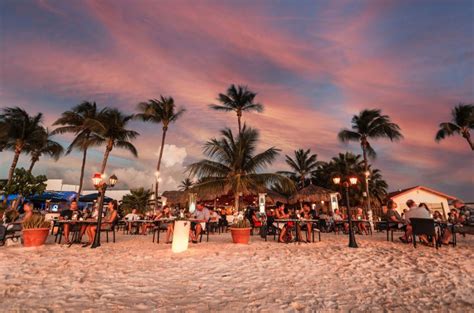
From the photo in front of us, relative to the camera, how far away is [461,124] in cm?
2050

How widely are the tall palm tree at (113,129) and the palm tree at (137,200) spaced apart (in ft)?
10.4

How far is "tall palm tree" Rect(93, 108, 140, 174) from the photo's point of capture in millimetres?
18939

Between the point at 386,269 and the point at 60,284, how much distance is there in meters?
4.96

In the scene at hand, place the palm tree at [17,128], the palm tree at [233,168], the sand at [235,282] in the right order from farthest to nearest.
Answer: the palm tree at [17,128], the palm tree at [233,168], the sand at [235,282]

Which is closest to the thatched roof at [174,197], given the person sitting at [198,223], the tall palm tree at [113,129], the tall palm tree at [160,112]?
the tall palm tree at [160,112]

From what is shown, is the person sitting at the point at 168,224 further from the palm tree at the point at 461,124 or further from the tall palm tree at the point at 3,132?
the palm tree at the point at 461,124

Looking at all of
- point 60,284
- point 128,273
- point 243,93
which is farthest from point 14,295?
point 243,93

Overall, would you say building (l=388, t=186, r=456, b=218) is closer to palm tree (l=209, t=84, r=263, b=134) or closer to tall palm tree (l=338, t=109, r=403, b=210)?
tall palm tree (l=338, t=109, r=403, b=210)

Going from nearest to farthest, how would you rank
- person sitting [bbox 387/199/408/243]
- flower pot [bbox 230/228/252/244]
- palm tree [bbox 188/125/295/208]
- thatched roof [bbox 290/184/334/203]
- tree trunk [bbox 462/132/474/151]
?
flower pot [bbox 230/228/252/244], person sitting [bbox 387/199/408/243], palm tree [bbox 188/125/295/208], thatched roof [bbox 290/184/334/203], tree trunk [bbox 462/132/474/151]

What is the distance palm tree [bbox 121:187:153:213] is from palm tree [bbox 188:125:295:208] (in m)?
7.11

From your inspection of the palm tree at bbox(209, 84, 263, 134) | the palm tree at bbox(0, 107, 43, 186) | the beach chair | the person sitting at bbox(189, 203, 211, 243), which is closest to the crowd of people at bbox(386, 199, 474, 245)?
the beach chair

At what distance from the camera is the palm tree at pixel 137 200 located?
18031 millimetres

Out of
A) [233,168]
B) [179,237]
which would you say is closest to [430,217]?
[179,237]

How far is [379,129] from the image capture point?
20.4m
